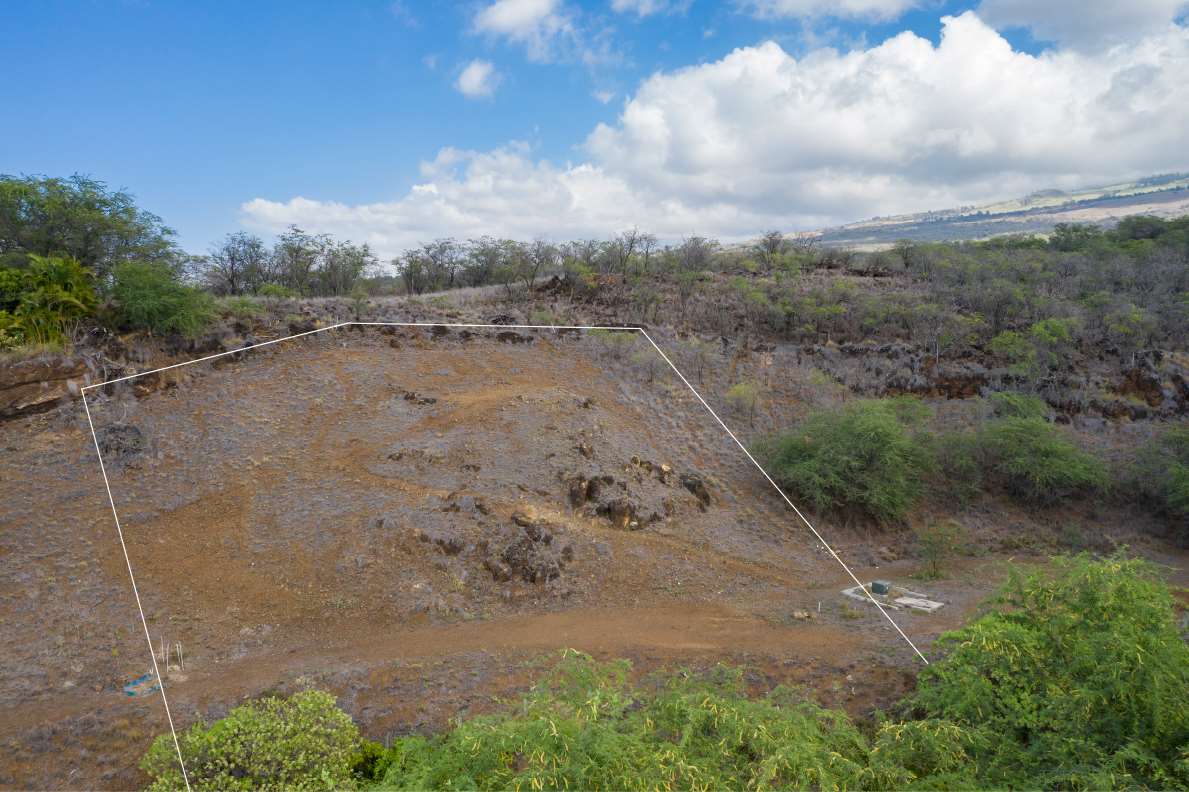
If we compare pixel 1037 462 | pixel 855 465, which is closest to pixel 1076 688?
pixel 855 465

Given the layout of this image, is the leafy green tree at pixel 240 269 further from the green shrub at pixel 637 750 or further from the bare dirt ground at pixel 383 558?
the green shrub at pixel 637 750

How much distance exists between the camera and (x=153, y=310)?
16.6m

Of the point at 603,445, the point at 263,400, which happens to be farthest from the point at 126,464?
the point at 603,445

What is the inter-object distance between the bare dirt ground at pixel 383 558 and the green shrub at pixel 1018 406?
21.7ft

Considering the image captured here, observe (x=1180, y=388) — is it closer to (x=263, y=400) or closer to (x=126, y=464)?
(x=263, y=400)

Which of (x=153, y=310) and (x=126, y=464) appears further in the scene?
(x=153, y=310)

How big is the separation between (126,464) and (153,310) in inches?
204

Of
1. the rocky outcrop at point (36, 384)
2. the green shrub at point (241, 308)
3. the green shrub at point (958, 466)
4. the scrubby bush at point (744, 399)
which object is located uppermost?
the green shrub at point (241, 308)

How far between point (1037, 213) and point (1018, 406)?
123m

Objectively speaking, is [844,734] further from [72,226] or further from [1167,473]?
[72,226]

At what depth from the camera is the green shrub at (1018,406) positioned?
Result: 18.7 m

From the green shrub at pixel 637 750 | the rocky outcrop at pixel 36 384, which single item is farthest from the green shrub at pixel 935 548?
the rocky outcrop at pixel 36 384

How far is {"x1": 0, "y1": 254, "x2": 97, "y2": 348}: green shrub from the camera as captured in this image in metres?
15.0

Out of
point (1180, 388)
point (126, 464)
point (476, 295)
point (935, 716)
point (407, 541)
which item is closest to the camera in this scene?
point (935, 716)
